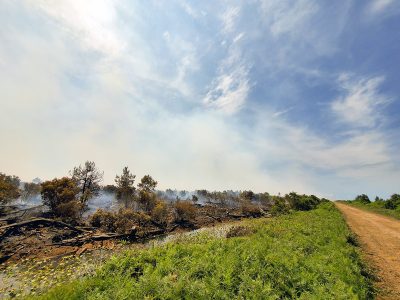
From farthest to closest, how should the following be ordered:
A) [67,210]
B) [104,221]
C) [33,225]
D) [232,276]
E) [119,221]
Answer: [67,210] → [104,221] → [119,221] → [33,225] → [232,276]

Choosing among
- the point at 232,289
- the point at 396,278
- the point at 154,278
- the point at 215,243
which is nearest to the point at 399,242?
the point at 396,278

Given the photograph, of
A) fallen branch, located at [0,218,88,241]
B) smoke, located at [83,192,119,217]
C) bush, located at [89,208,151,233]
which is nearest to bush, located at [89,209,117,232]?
bush, located at [89,208,151,233]

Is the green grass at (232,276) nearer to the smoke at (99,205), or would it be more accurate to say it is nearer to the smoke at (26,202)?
the smoke at (99,205)

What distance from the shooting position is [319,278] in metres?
8.88

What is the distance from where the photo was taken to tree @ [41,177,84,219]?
31625 millimetres

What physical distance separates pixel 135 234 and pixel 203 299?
21.4 meters

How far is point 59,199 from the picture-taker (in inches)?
1292

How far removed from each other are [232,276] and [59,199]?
108ft

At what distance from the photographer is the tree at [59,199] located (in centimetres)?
3162

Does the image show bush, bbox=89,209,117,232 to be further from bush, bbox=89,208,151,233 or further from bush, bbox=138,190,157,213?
bush, bbox=138,190,157,213

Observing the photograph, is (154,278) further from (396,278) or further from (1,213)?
(1,213)

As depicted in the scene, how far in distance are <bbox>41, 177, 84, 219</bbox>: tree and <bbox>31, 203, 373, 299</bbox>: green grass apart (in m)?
25.1

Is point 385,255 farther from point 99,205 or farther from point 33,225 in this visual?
point 99,205

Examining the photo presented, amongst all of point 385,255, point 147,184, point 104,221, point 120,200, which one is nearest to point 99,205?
point 120,200
